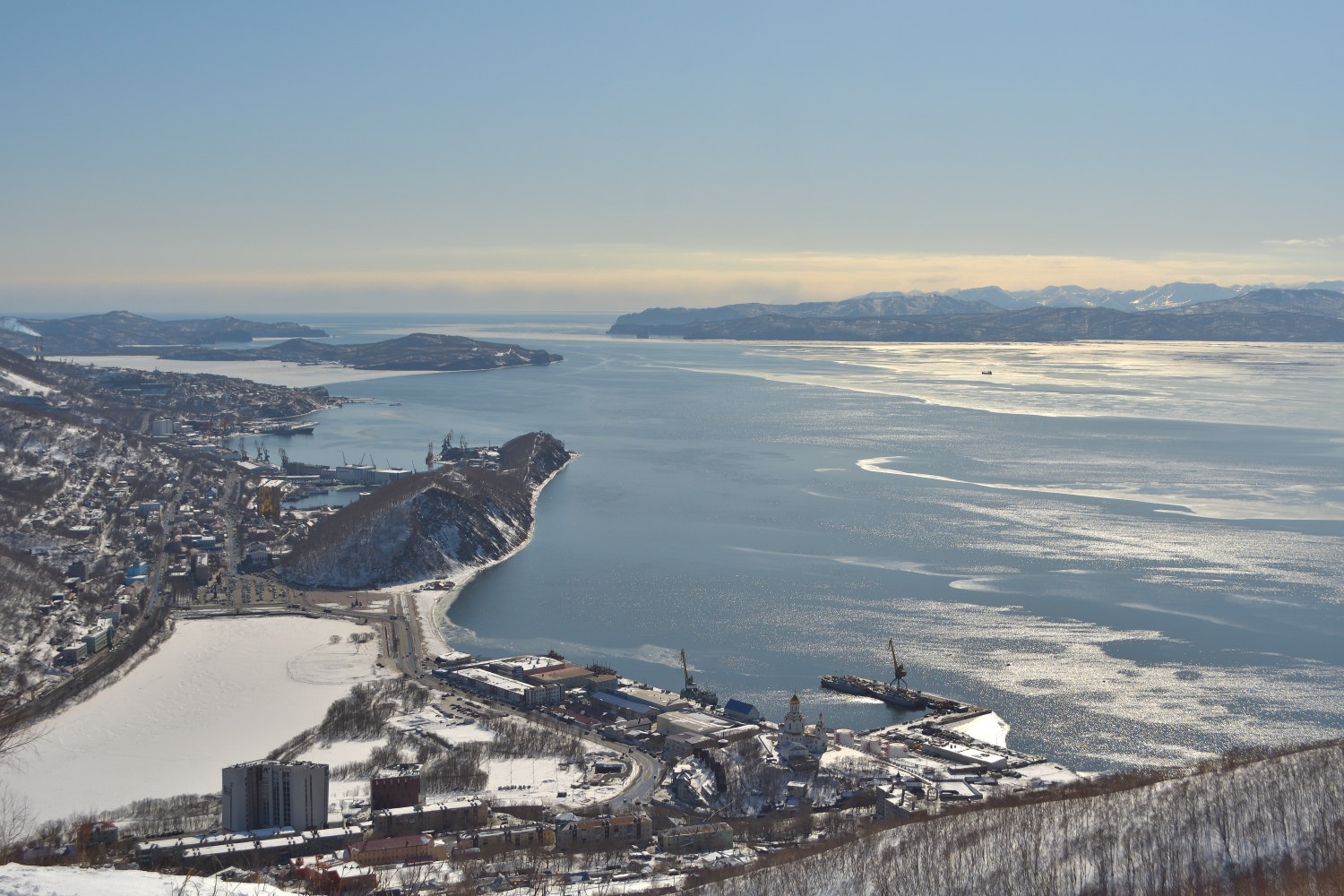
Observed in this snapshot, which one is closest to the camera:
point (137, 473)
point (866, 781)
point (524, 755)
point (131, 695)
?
point (866, 781)

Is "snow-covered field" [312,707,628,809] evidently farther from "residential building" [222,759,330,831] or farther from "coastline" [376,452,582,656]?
"coastline" [376,452,582,656]

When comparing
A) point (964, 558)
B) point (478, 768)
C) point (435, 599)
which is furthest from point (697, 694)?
point (964, 558)

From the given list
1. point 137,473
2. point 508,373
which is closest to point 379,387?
point 508,373

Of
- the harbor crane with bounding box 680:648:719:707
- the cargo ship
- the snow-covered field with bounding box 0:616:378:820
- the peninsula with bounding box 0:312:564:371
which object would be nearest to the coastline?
the snow-covered field with bounding box 0:616:378:820

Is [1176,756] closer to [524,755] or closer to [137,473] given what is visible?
[524,755]

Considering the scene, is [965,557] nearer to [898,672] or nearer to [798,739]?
[898,672]

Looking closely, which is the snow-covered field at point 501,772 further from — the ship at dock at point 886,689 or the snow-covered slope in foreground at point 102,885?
the snow-covered slope in foreground at point 102,885

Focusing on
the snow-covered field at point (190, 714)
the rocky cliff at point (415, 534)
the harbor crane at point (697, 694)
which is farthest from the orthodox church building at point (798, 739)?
the rocky cliff at point (415, 534)
